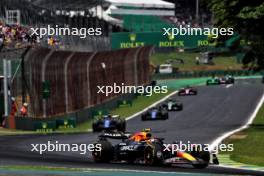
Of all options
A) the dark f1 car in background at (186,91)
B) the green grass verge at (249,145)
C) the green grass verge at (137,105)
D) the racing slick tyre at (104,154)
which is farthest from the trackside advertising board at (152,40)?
the racing slick tyre at (104,154)

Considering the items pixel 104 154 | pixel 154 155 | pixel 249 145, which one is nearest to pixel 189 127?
pixel 249 145

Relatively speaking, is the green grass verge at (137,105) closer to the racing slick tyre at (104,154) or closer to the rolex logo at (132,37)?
the rolex logo at (132,37)

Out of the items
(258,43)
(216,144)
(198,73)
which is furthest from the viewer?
(198,73)

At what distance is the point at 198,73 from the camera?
293 ft

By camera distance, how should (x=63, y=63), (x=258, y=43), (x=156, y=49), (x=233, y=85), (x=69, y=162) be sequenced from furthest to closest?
1. (x=156, y=49)
2. (x=233, y=85)
3. (x=63, y=63)
4. (x=258, y=43)
5. (x=69, y=162)

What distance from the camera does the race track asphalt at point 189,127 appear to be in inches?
736

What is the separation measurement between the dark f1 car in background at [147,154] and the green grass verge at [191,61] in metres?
60.5

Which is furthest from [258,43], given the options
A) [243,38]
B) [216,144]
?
[216,144]

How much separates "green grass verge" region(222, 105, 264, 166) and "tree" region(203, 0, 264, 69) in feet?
12.5

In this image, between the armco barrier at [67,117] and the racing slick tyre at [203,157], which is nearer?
the racing slick tyre at [203,157]

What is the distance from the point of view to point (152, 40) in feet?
229

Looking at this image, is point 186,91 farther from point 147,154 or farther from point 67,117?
point 147,154

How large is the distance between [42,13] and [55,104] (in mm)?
8050

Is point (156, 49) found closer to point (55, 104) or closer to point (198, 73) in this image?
point (198, 73)
